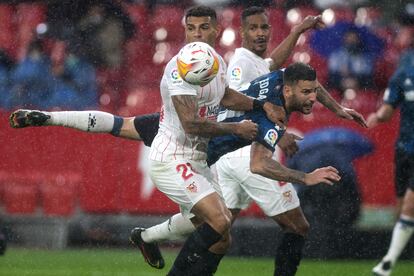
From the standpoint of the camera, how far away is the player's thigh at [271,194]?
1006 cm

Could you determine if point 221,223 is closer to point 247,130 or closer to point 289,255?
point 247,130

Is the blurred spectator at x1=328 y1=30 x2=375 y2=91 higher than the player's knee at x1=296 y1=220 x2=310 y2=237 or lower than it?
higher

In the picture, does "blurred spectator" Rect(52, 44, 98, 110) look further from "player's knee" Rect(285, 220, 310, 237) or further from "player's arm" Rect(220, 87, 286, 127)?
"player's arm" Rect(220, 87, 286, 127)

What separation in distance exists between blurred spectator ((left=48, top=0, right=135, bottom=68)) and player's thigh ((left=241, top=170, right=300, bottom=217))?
4.46 metres

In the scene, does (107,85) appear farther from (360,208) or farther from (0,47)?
(360,208)

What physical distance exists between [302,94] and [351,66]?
4570 mm

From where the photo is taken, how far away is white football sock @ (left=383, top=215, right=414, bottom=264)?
445 inches

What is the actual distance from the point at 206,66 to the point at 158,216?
16.0 ft

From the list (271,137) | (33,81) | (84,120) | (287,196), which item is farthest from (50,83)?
(271,137)

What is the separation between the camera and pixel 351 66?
547 inches

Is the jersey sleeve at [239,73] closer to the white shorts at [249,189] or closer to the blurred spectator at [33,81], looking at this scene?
the white shorts at [249,189]

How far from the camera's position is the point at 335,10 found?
14008 mm

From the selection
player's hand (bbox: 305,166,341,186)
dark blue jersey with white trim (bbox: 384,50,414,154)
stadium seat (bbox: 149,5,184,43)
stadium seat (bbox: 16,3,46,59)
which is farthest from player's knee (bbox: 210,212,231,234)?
stadium seat (bbox: 16,3,46,59)

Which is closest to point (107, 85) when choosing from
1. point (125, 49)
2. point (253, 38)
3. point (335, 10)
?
point (125, 49)
